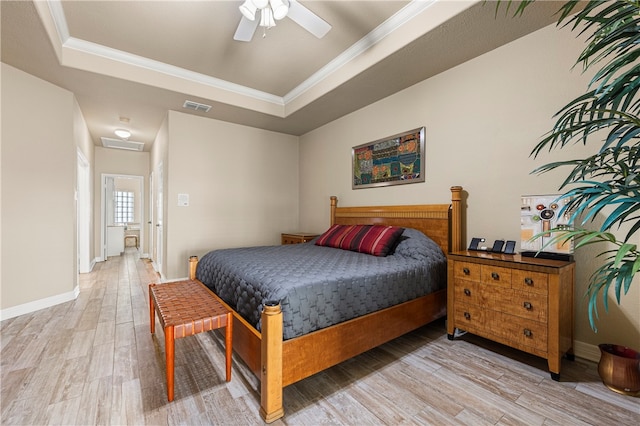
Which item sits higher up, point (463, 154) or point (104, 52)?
point (104, 52)

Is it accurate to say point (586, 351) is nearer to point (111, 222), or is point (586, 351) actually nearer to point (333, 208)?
point (333, 208)

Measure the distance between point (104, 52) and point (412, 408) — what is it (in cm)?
423

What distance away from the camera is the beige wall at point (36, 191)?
2965 mm

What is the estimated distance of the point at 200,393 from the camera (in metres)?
1.73

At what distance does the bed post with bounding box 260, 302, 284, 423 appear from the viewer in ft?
4.84

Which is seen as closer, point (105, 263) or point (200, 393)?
point (200, 393)

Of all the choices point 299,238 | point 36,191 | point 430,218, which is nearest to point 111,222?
point 36,191

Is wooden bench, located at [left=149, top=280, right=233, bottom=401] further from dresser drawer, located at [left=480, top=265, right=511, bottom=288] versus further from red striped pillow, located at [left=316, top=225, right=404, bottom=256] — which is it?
dresser drawer, located at [left=480, top=265, right=511, bottom=288]

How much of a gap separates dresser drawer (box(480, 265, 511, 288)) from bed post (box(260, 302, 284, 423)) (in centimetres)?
165

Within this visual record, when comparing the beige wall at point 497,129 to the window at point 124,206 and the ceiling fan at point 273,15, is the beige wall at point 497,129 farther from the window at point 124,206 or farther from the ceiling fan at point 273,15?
the window at point 124,206

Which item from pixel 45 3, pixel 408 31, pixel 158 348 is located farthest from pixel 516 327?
pixel 45 3

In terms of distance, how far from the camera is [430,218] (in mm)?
3082

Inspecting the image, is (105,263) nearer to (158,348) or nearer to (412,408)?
(158,348)

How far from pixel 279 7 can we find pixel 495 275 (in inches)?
99.4
